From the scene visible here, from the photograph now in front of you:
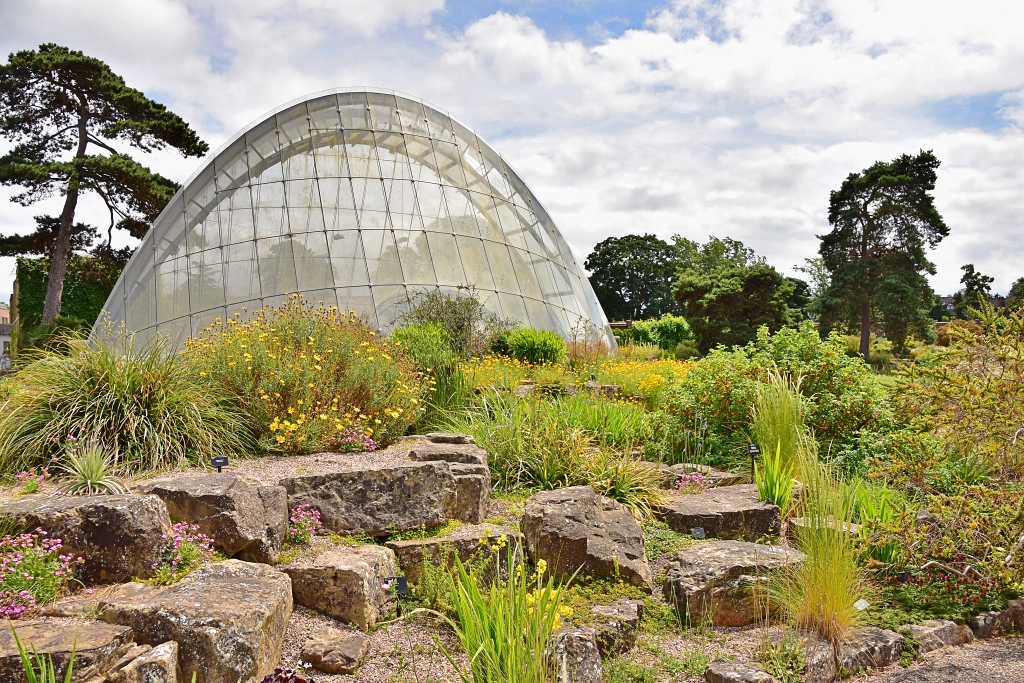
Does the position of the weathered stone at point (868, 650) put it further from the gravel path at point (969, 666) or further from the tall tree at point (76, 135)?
the tall tree at point (76, 135)

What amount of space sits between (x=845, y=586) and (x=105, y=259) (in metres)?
25.9

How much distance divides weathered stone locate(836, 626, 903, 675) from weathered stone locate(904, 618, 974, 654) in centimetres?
20

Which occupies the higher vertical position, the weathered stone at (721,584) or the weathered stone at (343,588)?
the weathered stone at (343,588)

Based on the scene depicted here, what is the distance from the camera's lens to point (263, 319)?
7.84 meters

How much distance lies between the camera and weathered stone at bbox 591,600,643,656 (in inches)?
168

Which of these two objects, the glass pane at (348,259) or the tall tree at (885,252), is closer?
the glass pane at (348,259)

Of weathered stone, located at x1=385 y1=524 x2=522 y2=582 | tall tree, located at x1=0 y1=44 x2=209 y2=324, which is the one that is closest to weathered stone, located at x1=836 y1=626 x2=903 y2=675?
weathered stone, located at x1=385 y1=524 x2=522 y2=582

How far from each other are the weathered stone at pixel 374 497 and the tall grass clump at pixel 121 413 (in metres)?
1.18

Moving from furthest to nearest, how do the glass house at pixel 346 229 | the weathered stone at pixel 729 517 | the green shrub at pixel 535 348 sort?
the glass house at pixel 346 229, the green shrub at pixel 535 348, the weathered stone at pixel 729 517

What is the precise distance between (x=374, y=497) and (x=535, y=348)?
8233 millimetres

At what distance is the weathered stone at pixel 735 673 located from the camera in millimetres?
3895

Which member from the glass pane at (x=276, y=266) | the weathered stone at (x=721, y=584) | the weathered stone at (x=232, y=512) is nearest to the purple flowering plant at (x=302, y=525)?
the weathered stone at (x=232, y=512)

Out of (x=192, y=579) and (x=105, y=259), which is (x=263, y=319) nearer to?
(x=192, y=579)

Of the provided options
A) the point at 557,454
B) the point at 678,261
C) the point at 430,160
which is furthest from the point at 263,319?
the point at 678,261
